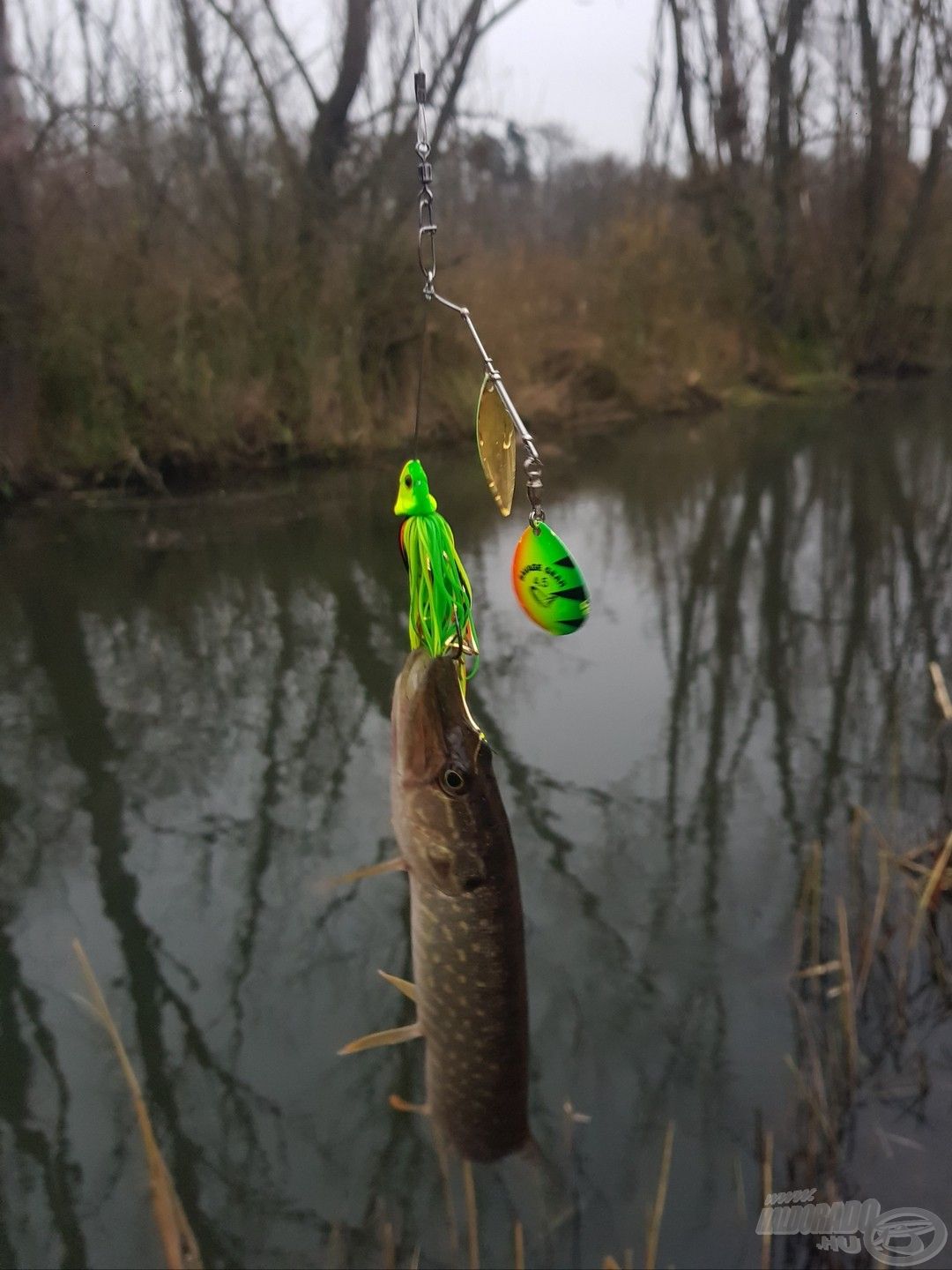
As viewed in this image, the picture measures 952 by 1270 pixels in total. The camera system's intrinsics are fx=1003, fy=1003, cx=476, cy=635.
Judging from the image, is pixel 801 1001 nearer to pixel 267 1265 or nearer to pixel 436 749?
pixel 267 1265

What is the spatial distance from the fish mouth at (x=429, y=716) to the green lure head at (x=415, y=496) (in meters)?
0.14

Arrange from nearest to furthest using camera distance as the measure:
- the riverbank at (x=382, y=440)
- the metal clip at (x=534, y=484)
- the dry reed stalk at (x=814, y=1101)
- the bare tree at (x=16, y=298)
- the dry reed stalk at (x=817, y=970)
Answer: the metal clip at (x=534, y=484) → the dry reed stalk at (x=814, y=1101) → the dry reed stalk at (x=817, y=970) → the bare tree at (x=16, y=298) → the riverbank at (x=382, y=440)

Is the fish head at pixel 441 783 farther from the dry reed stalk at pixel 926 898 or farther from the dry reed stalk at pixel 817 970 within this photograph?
the dry reed stalk at pixel 817 970

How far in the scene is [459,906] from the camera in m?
1.06

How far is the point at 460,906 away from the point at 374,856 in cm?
221

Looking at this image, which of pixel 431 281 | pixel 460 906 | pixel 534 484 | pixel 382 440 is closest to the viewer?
pixel 534 484

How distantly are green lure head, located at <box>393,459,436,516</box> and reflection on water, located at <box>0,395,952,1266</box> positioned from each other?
538 mm

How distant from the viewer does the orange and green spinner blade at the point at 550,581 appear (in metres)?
0.86

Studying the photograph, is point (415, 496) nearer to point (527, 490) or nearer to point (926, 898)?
point (527, 490)

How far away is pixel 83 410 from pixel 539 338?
520cm

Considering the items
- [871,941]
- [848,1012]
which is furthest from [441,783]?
[871,941]

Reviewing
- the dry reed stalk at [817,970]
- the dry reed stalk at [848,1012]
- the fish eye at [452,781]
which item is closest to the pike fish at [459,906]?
the fish eye at [452,781]

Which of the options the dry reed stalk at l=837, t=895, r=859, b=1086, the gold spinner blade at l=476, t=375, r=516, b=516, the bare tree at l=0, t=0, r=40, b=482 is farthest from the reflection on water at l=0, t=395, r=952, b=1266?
the bare tree at l=0, t=0, r=40, b=482

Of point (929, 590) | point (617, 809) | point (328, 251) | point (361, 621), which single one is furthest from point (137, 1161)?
point (328, 251)
